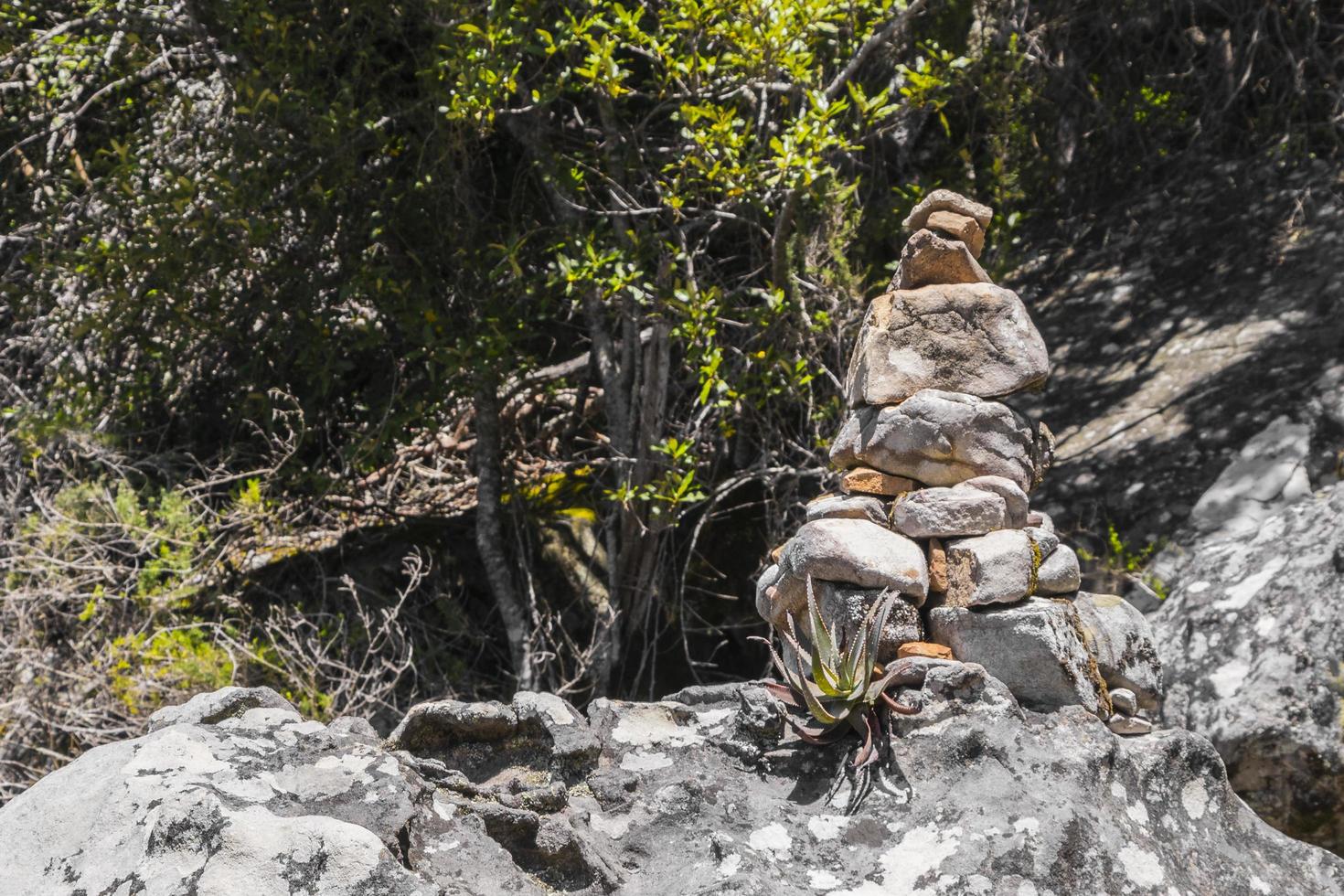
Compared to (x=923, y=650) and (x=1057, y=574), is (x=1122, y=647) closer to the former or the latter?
(x=1057, y=574)

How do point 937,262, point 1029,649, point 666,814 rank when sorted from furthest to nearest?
point 937,262 → point 1029,649 → point 666,814

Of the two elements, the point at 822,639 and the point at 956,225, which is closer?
the point at 822,639

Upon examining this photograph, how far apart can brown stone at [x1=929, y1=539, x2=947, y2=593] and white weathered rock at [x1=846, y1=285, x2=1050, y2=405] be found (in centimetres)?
42

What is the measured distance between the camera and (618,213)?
5512 millimetres

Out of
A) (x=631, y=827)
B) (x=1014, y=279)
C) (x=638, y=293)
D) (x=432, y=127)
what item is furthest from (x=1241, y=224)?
(x=631, y=827)

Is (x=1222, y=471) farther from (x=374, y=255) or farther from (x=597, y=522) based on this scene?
(x=374, y=255)

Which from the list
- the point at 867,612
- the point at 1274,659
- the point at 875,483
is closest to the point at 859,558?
the point at 867,612

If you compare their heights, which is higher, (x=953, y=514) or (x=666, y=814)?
(x=953, y=514)

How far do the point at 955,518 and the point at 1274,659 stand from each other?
217cm

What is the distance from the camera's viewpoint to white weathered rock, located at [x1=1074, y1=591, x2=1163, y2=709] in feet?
10.5

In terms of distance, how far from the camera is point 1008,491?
323cm

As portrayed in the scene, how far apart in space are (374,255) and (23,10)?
2253 mm

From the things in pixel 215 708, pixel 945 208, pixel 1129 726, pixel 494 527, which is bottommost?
pixel 494 527

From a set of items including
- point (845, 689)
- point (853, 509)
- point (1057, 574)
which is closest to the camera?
point (845, 689)
